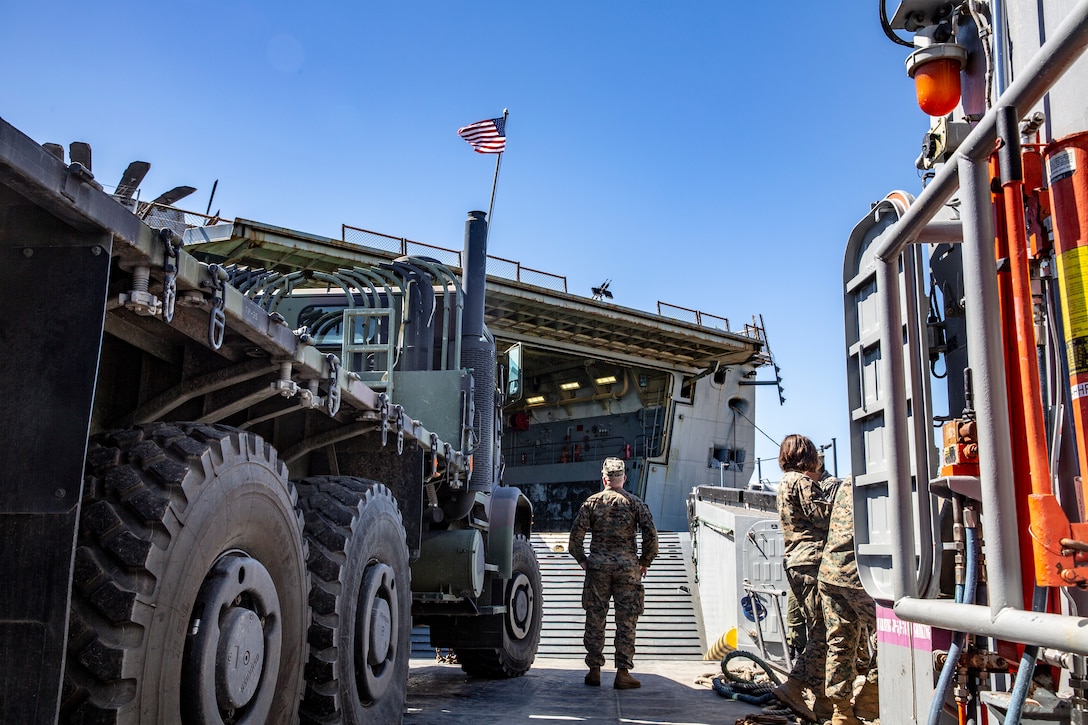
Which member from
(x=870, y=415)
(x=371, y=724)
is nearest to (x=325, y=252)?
(x=371, y=724)

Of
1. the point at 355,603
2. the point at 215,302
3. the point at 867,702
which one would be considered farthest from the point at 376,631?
the point at 867,702

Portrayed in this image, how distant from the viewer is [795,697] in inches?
227

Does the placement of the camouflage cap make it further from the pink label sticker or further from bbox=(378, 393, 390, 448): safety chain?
the pink label sticker

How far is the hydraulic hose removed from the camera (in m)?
2.07

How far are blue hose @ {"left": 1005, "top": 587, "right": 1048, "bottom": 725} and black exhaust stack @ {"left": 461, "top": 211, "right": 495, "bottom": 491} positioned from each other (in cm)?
533

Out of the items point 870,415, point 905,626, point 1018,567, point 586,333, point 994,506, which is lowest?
point 905,626

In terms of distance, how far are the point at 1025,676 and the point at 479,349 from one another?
560 centimetres

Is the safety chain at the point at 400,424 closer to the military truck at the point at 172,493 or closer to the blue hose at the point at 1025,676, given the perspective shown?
the military truck at the point at 172,493

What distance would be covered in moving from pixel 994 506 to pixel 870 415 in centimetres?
136

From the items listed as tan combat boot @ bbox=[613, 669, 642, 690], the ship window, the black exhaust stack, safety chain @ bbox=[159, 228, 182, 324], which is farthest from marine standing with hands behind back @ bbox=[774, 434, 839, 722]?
the ship window

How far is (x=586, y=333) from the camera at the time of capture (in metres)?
26.4

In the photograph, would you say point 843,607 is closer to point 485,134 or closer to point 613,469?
point 613,469

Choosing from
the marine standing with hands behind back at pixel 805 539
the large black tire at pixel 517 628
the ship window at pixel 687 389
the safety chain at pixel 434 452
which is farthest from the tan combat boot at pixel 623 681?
the ship window at pixel 687 389

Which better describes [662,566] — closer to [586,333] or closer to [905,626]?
[586,333]
